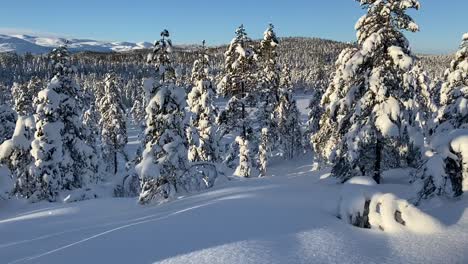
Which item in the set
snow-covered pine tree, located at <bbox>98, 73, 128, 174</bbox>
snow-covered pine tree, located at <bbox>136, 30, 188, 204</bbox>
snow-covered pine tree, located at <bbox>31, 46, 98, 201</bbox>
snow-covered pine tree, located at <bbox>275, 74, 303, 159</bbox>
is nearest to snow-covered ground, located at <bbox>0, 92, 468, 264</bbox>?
snow-covered pine tree, located at <bbox>136, 30, 188, 204</bbox>

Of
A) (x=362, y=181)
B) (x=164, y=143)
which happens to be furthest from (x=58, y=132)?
(x=362, y=181)

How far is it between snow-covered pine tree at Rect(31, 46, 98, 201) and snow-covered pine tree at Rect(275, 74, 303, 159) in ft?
Result: 90.0

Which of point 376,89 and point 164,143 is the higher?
point 376,89

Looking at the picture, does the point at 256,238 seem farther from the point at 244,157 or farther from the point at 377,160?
the point at 244,157

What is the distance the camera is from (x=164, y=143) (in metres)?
17.9

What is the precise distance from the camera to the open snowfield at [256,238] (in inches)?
331

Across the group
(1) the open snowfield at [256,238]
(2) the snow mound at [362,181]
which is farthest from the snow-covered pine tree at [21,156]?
(2) the snow mound at [362,181]

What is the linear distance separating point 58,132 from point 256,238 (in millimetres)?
18196

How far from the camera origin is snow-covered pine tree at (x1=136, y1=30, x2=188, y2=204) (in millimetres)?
17406

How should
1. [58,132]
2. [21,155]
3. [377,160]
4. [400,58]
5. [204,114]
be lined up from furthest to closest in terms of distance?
[204,114]
[21,155]
[58,132]
[377,160]
[400,58]

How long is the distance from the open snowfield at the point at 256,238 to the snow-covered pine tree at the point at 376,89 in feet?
9.86

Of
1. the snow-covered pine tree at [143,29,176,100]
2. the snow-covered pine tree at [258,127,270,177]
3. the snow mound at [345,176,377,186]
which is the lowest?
the snow-covered pine tree at [258,127,270,177]

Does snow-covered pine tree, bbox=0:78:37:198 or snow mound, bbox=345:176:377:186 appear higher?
snow mound, bbox=345:176:377:186

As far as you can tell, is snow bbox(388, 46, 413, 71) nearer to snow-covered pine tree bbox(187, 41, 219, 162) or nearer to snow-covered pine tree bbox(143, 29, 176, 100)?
snow-covered pine tree bbox(143, 29, 176, 100)
